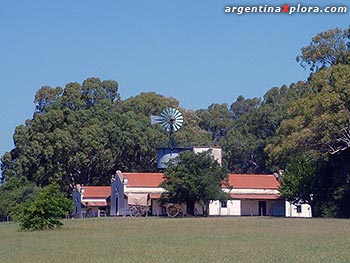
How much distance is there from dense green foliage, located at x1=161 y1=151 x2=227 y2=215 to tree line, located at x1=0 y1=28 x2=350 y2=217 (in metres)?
6.03

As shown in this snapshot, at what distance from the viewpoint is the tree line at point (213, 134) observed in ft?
180

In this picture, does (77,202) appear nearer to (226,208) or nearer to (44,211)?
(226,208)

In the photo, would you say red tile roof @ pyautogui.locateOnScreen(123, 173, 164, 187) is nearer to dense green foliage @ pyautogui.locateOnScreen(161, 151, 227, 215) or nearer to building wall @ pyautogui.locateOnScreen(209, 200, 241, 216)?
building wall @ pyautogui.locateOnScreen(209, 200, 241, 216)

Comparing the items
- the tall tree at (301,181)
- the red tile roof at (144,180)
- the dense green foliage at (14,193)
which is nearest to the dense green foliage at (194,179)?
the tall tree at (301,181)

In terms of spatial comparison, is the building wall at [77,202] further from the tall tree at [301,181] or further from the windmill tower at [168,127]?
the tall tree at [301,181]

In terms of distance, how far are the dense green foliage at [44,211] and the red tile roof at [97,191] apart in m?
41.2

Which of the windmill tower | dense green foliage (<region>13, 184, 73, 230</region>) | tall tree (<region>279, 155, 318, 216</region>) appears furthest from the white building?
dense green foliage (<region>13, 184, 73, 230</region>)

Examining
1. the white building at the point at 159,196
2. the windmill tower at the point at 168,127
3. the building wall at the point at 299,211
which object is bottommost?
the building wall at the point at 299,211

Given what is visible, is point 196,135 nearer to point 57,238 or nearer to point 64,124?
point 64,124

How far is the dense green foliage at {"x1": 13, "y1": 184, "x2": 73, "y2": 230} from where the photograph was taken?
144 feet

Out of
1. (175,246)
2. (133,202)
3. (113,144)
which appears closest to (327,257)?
(175,246)

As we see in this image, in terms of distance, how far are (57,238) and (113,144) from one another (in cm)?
5672

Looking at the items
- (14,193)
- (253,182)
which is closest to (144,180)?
(253,182)

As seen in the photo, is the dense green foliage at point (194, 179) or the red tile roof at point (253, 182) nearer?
the dense green foliage at point (194, 179)
